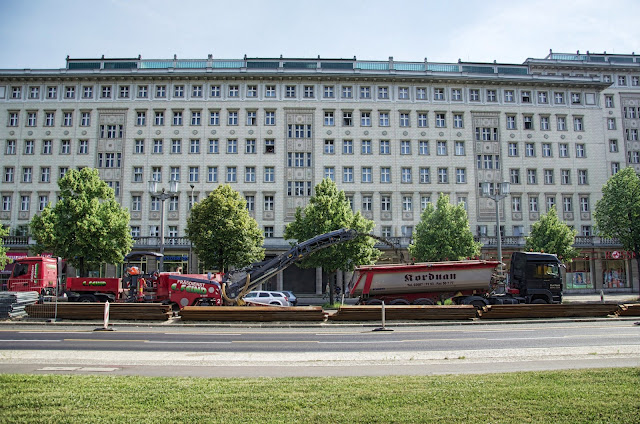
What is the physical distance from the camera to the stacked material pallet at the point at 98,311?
22.7 metres

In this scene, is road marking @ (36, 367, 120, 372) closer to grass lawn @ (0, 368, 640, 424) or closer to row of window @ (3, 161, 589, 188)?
grass lawn @ (0, 368, 640, 424)

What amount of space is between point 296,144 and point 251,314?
30.6 meters

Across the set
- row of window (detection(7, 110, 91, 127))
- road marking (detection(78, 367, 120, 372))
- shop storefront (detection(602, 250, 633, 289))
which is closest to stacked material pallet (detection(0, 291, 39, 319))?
road marking (detection(78, 367, 120, 372))

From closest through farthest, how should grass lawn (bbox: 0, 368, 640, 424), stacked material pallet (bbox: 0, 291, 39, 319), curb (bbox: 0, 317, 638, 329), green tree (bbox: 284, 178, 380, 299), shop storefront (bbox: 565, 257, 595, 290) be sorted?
grass lawn (bbox: 0, 368, 640, 424) → curb (bbox: 0, 317, 638, 329) → stacked material pallet (bbox: 0, 291, 39, 319) → green tree (bbox: 284, 178, 380, 299) → shop storefront (bbox: 565, 257, 595, 290)

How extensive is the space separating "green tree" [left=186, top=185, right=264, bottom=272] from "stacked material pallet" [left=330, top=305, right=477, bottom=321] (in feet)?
50.2

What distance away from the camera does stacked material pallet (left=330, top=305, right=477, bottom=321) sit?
22594 millimetres

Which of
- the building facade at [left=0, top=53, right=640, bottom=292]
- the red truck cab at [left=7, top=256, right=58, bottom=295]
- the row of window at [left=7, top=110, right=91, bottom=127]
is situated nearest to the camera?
the red truck cab at [left=7, top=256, right=58, bottom=295]

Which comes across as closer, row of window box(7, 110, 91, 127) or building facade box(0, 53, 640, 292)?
building facade box(0, 53, 640, 292)

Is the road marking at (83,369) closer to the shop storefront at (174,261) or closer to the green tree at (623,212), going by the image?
the shop storefront at (174,261)

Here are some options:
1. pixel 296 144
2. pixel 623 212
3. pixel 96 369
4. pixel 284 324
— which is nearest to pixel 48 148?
pixel 296 144

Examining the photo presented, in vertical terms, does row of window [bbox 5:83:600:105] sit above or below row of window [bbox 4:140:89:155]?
above

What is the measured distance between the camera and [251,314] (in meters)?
22.5

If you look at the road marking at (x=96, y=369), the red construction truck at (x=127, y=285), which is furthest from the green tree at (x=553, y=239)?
the road marking at (x=96, y=369)

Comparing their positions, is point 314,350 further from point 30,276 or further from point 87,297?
point 30,276
